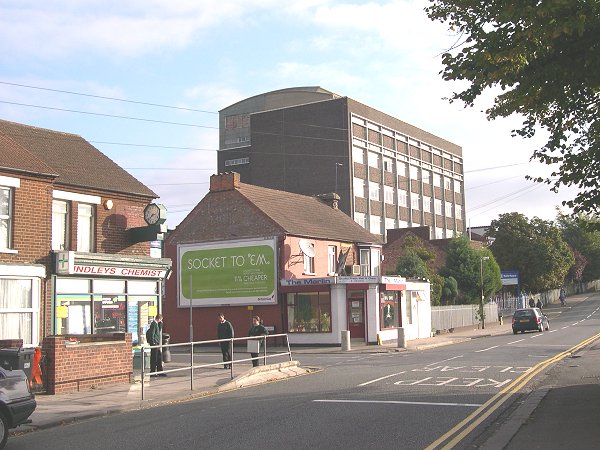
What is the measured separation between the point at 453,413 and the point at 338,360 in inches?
571

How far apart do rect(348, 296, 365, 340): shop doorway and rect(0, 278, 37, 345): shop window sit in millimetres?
21373

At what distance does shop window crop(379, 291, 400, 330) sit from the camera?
38.1 metres

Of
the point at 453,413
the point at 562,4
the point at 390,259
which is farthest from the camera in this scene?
the point at 390,259

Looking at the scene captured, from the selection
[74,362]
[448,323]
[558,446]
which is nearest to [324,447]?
[558,446]

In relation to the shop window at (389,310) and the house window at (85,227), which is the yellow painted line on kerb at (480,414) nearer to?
the house window at (85,227)

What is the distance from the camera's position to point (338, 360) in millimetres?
26266

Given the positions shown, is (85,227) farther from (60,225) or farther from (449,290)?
(449,290)

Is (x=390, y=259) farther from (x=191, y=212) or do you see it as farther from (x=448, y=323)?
(x=191, y=212)

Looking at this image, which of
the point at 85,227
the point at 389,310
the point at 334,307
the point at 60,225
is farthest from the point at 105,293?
the point at 389,310

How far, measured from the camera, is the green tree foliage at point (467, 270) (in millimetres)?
55562

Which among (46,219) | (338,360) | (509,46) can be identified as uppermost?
(509,46)

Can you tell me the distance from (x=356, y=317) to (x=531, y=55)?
28.1m

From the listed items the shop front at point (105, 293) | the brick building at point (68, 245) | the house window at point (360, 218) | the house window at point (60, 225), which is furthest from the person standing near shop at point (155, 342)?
the house window at point (360, 218)

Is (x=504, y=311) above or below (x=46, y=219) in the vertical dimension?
below
